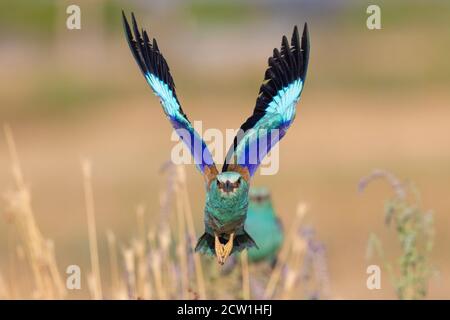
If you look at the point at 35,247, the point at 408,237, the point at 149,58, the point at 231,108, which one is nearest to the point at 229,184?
the point at 149,58

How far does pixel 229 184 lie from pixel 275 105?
0.51 metres

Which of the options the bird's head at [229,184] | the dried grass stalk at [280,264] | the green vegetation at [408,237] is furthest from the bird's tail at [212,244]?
the dried grass stalk at [280,264]

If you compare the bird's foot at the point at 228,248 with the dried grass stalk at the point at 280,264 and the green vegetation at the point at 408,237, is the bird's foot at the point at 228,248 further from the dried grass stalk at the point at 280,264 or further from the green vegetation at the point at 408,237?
the dried grass stalk at the point at 280,264

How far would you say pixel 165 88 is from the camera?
4.57m

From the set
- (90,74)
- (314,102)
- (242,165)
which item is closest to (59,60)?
(90,74)

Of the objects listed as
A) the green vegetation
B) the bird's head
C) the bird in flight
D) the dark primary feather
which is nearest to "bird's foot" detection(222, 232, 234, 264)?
the bird in flight

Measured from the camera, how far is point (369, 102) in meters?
16.6

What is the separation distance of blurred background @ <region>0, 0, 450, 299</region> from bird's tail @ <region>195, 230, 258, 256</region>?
4.45 meters

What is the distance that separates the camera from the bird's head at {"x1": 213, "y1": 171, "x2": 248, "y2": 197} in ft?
13.9

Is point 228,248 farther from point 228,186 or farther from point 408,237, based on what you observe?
point 408,237

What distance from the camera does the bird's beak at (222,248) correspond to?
4.16 meters

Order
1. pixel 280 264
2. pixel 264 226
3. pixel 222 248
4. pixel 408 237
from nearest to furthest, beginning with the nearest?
1. pixel 222 248
2. pixel 408 237
3. pixel 280 264
4. pixel 264 226

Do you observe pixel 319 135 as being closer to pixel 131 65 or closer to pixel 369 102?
pixel 369 102

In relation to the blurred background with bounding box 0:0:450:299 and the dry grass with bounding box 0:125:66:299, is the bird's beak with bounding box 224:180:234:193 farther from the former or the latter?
the blurred background with bounding box 0:0:450:299
